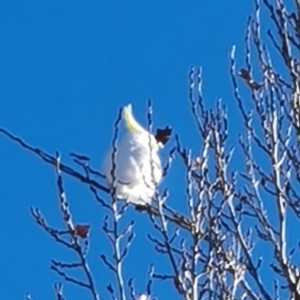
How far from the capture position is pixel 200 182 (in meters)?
4.26

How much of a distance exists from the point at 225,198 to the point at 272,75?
0.64m

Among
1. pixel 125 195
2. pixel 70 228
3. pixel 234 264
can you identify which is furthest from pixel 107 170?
pixel 234 264

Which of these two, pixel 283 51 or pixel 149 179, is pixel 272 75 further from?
pixel 149 179

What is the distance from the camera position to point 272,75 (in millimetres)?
4715

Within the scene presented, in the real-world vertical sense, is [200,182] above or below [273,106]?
below

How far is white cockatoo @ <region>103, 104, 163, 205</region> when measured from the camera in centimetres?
408

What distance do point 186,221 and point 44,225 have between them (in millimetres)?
561

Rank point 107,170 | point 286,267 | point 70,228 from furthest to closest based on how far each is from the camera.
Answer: point 286,267 < point 107,170 < point 70,228

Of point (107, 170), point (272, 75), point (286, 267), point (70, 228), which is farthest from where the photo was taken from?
point (272, 75)

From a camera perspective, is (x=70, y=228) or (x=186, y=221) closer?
(x=70, y=228)

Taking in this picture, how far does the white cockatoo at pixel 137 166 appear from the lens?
4.08 m

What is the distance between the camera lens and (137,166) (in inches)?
162

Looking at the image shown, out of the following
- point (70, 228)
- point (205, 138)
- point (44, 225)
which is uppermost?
point (205, 138)

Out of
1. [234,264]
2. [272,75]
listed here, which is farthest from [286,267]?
[272,75]
